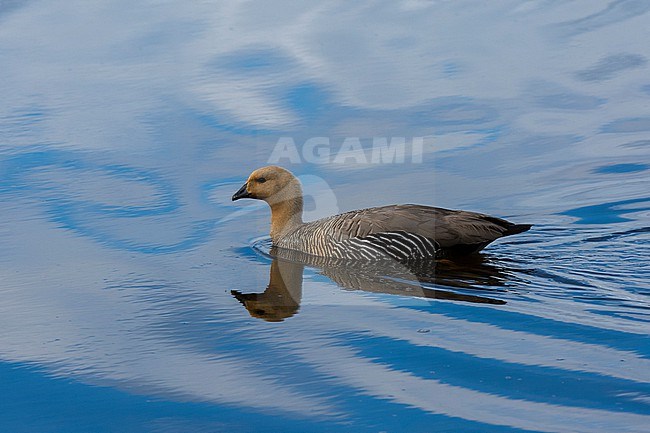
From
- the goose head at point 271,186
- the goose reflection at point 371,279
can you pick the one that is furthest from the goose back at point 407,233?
the goose head at point 271,186

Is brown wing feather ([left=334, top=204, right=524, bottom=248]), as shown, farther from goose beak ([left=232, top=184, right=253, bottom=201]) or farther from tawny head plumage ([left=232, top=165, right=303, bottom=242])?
goose beak ([left=232, top=184, right=253, bottom=201])

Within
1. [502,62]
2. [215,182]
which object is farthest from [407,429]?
[502,62]

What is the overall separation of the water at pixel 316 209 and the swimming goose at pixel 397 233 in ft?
0.97

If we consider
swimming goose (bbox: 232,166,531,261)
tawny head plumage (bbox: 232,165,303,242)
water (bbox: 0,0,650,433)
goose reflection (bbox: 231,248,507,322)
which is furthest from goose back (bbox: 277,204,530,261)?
tawny head plumage (bbox: 232,165,303,242)

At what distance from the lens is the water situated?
24.2 feet

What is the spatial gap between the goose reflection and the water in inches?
1.6

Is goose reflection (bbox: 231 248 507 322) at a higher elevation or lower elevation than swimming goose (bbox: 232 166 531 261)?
lower

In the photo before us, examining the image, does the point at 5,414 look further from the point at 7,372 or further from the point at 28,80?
→ the point at 28,80

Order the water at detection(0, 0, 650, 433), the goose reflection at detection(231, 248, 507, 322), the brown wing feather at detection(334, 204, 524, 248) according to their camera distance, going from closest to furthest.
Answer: the water at detection(0, 0, 650, 433) < the goose reflection at detection(231, 248, 507, 322) < the brown wing feather at detection(334, 204, 524, 248)

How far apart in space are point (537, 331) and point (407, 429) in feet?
6.02

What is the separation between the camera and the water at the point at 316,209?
24.2 ft

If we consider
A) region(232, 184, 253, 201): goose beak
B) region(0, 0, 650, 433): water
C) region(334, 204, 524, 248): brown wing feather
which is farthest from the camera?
region(232, 184, 253, 201): goose beak

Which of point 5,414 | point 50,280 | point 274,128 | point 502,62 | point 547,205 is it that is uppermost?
point 502,62

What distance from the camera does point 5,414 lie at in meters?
7.34
